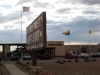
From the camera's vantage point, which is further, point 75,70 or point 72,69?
point 72,69

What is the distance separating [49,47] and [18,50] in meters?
11.6

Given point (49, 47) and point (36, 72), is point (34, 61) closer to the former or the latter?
point (36, 72)

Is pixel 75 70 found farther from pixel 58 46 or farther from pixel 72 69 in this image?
pixel 58 46

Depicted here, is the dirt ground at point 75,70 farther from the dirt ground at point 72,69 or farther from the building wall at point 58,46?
the building wall at point 58,46

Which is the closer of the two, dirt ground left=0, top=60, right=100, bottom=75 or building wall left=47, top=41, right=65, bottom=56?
dirt ground left=0, top=60, right=100, bottom=75

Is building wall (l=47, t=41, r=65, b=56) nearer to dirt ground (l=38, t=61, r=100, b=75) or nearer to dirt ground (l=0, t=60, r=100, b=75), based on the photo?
dirt ground (l=0, t=60, r=100, b=75)

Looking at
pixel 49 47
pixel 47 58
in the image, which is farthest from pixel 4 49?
pixel 47 58

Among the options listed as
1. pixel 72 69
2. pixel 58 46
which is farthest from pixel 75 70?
pixel 58 46

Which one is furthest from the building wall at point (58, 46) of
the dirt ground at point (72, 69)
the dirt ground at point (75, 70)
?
the dirt ground at point (75, 70)

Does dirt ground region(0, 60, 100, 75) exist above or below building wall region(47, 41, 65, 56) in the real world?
below

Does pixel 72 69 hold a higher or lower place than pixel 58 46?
lower

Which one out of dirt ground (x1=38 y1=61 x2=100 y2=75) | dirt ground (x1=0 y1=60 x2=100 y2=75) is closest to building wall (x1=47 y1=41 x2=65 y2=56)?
dirt ground (x1=0 y1=60 x2=100 y2=75)

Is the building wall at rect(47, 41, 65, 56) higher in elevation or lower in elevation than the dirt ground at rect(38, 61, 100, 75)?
higher

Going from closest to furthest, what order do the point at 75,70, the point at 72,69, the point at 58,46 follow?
1. the point at 75,70
2. the point at 72,69
3. the point at 58,46
